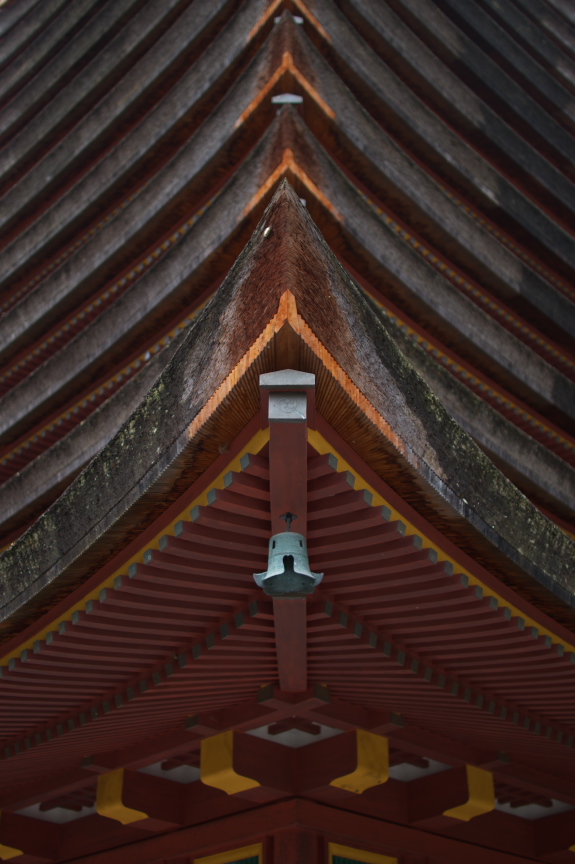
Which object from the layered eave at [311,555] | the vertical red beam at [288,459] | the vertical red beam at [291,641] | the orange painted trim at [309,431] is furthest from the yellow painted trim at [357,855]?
the orange painted trim at [309,431]

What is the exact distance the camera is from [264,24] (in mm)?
8477

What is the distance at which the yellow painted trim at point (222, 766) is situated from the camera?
18.4 feet

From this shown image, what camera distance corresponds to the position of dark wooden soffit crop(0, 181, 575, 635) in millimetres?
3781

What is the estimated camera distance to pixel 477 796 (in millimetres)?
6027

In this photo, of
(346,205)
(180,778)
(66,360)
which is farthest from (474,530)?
(66,360)

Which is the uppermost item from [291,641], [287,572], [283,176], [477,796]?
[283,176]

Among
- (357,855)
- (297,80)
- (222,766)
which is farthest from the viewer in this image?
(297,80)

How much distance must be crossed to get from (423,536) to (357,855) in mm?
2899

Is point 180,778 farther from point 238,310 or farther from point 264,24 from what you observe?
point 264,24

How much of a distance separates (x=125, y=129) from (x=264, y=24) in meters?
3.00

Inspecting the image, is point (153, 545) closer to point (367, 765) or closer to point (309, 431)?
point (309, 431)

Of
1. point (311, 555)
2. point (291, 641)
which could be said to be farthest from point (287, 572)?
point (291, 641)

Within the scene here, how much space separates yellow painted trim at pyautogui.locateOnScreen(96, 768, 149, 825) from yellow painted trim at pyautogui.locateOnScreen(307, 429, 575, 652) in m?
3.10

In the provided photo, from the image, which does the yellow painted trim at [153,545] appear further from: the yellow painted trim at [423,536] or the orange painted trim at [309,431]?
the yellow painted trim at [423,536]
